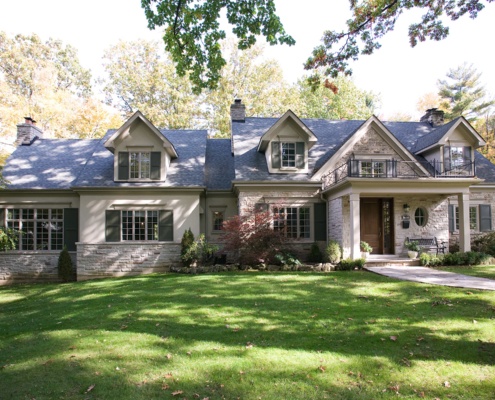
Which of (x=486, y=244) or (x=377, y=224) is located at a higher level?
(x=377, y=224)

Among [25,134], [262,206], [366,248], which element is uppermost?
[25,134]

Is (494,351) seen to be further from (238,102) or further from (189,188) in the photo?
(238,102)

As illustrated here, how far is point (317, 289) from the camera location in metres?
9.74

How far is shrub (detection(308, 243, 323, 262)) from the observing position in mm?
15609

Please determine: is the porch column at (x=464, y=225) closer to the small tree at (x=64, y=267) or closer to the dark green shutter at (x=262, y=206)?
the dark green shutter at (x=262, y=206)

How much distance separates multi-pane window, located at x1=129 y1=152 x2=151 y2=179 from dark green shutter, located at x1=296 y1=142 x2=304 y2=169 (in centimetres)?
694

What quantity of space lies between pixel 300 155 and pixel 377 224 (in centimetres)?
483

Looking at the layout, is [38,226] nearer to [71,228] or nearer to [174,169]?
[71,228]

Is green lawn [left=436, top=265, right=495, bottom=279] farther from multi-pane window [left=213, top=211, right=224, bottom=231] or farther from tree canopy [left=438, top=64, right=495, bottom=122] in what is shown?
tree canopy [left=438, top=64, right=495, bottom=122]

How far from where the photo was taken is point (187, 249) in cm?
1514

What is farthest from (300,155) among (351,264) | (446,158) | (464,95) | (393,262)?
(464,95)

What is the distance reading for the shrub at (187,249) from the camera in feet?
49.1

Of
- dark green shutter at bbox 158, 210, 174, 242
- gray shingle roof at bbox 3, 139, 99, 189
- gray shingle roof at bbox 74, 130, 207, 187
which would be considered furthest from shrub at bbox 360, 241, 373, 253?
gray shingle roof at bbox 3, 139, 99, 189

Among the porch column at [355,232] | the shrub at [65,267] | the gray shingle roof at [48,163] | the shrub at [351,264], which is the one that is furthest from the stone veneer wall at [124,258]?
the porch column at [355,232]
